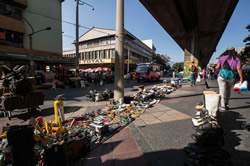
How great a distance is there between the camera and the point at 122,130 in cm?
292

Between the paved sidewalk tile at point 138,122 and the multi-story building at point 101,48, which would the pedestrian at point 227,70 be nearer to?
the paved sidewalk tile at point 138,122

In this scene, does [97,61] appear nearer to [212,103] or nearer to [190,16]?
[190,16]

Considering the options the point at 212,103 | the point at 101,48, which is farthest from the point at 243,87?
the point at 101,48

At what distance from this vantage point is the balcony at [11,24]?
16266mm

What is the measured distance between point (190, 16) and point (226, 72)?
11.1 meters

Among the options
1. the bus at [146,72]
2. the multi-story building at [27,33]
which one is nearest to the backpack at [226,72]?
the bus at [146,72]

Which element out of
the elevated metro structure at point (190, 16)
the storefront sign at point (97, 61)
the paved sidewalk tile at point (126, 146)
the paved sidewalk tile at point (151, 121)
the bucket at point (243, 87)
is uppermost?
the elevated metro structure at point (190, 16)

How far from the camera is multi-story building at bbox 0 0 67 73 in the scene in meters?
16.6

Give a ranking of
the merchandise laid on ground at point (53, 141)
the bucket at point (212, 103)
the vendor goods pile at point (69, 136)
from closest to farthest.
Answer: the merchandise laid on ground at point (53, 141) < the vendor goods pile at point (69, 136) < the bucket at point (212, 103)

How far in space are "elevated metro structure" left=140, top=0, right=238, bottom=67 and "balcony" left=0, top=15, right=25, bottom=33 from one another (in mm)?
19180

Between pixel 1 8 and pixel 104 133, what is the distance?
943 inches

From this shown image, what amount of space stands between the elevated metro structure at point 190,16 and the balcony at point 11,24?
19180mm

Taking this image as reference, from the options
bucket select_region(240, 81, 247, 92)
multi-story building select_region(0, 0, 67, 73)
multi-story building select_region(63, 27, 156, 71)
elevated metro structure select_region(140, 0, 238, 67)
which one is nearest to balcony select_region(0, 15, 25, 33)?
multi-story building select_region(0, 0, 67, 73)

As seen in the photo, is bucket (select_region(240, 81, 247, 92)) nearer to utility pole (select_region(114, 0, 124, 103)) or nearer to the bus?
utility pole (select_region(114, 0, 124, 103))
